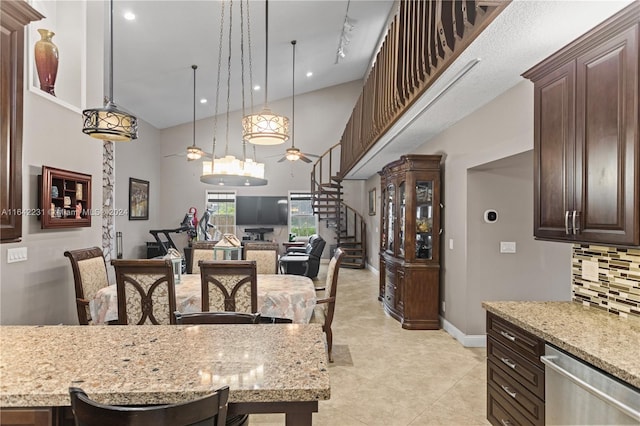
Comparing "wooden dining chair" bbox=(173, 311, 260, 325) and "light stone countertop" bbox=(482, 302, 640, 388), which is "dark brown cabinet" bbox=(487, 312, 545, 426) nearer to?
"light stone countertop" bbox=(482, 302, 640, 388)

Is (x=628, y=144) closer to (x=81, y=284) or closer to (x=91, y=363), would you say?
(x=91, y=363)

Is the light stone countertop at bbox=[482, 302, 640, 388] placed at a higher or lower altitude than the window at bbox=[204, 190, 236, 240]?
lower

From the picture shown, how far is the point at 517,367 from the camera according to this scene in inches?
78.4

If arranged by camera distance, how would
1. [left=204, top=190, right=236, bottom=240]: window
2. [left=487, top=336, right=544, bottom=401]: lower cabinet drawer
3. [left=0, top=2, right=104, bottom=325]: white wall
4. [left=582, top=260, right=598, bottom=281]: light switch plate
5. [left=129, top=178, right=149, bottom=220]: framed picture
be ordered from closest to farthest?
1. [left=487, top=336, right=544, bottom=401]: lower cabinet drawer
2. [left=582, top=260, right=598, bottom=281]: light switch plate
3. [left=0, top=2, right=104, bottom=325]: white wall
4. [left=129, top=178, right=149, bottom=220]: framed picture
5. [left=204, top=190, right=236, bottom=240]: window

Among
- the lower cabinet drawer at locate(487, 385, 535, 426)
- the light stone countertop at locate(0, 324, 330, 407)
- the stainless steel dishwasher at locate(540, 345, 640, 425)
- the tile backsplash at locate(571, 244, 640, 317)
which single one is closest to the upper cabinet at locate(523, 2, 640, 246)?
the tile backsplash at locate(571, 244, 640, 317)

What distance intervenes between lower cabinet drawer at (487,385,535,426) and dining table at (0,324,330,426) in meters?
1.31

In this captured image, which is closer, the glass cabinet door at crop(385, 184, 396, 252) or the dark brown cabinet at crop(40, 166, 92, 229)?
the dark brown cabinet at crop(40, 166, 92, 229)

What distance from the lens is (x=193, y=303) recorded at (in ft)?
9.82

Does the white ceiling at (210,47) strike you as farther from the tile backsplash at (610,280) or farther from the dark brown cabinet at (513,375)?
the dark brown cabinet at (513,375)

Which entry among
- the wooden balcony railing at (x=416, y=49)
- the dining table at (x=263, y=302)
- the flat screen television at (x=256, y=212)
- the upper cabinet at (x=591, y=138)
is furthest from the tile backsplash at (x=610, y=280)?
the flat screen television at (x=256, y=212)

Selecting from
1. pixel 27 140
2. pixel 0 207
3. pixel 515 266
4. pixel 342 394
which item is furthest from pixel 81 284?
pixel 515 266

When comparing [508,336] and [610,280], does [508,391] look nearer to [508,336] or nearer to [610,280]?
[508,336]

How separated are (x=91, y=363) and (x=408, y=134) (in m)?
4.24

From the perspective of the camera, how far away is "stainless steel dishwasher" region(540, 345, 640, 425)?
1.31 metres
